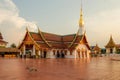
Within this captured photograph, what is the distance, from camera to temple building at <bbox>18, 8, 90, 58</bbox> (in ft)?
119

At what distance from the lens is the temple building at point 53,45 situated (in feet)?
119

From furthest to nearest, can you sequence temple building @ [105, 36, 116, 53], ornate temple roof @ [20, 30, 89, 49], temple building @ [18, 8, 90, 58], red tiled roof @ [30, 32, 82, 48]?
temple building @ [105, 36, 116, 53] < red tiled roof @ [30, 32, 82, 48] < ornate temple roof @ [20, 30, 89, 49] < temple building @ [18, 8, 90, 58]

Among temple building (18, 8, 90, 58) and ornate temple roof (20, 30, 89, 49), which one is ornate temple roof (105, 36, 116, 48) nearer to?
temple building (18, 8, 90, 58)

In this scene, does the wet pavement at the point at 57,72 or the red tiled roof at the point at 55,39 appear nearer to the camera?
the wet pavement at the point at 57,72

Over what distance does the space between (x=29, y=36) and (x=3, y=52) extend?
15.1 m

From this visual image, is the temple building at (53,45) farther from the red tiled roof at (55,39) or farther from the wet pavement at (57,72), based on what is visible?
the wet pavement at (57,72)

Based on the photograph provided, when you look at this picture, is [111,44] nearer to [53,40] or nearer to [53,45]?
[53,40]

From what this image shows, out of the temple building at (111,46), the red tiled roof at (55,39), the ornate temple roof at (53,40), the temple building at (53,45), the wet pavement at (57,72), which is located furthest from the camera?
the temple building at (111,46)

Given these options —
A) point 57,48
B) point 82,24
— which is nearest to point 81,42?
point 57,48

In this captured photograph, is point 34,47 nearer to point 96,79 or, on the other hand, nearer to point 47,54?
point 47,54

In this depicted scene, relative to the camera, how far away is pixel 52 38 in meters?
40.6

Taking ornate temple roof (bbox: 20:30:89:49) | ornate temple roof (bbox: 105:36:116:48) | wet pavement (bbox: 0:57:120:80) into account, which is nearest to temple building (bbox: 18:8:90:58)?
ornate temple roof (bbox: 20:30:89:49)

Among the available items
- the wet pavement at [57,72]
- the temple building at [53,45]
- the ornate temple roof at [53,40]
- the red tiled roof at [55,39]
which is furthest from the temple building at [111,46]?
the wet pavement at [57,72]

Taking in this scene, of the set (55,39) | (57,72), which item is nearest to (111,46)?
(55,39)
